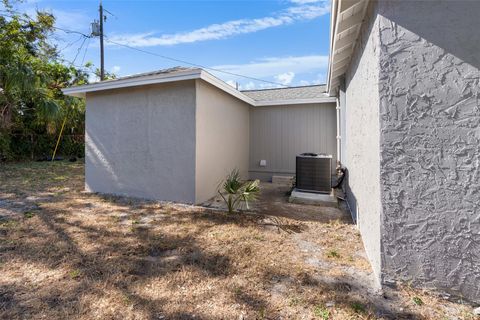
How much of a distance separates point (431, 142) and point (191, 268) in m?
2.65

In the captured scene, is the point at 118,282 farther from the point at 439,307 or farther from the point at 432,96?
the point at 432,96

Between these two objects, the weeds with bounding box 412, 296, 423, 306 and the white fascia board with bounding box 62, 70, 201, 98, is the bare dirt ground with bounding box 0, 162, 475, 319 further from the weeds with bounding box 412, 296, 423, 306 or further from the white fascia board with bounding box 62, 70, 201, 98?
the white fascia board with bounding box 62, 70, 201, 98

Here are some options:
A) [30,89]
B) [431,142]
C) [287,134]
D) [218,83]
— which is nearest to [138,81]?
[218,83]

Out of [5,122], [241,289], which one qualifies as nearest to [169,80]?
[241,289]

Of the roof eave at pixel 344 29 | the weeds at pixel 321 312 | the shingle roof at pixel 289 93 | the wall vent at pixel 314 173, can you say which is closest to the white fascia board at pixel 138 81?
the roof eave at pixel 344 29

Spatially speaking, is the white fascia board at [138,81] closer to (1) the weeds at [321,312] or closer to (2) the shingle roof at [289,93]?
(2) the shingle roof at [289,93]

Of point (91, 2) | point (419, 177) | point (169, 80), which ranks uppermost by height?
point (91, 2)

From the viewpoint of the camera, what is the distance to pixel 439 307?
6.88ft

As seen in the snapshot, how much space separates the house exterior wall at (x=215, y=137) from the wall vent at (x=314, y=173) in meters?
2.01

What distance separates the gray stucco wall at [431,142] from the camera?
209 centimetres

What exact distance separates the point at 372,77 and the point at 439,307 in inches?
84.4

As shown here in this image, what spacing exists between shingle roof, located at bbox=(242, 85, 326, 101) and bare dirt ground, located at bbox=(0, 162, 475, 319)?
4.54 meters

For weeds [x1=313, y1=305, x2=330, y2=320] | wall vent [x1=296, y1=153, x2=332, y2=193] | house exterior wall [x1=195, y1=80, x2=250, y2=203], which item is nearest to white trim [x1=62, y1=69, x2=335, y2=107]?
house exterior wall [x1=195, y1=80, x2=250, y2=203]

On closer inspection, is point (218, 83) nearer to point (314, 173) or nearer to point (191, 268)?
point (314, 173)
